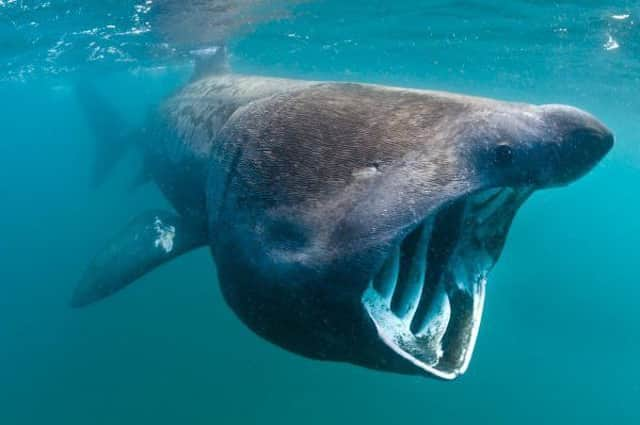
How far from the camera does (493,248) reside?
3162 mm

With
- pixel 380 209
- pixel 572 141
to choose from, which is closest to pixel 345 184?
pixel 380 209

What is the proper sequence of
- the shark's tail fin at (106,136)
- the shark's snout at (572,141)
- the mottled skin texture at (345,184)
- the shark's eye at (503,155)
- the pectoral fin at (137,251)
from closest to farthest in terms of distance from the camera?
the mottled skin texture at (345,184)
the shark's eye at (503,155)
the shark's snout at (572,141)
the pectoral fin at (137,251)
the shark's tail fin at (106,136)

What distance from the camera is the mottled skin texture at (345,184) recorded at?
2.29 meters

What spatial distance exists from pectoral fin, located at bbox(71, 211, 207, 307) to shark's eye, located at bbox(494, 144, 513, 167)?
3.23 m

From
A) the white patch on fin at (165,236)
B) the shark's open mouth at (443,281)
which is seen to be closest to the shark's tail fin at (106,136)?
the white patch on fin at (165,236)

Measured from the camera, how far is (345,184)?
2527 millimetres

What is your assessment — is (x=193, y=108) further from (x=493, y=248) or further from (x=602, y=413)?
(x=602, y=413)

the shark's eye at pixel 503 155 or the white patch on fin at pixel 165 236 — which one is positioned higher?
the shark's eye at pixel 503 155

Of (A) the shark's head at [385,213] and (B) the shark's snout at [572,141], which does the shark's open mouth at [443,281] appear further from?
(B) the shark's snout at [572,141]

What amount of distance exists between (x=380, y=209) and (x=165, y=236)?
3792 millimetres

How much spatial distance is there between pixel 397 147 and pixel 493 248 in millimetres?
1091

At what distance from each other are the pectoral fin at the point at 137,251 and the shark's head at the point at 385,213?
7.09 feet

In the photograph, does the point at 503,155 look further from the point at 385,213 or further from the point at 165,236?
the point at 165,236

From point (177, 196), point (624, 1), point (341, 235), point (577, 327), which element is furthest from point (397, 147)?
point (577, 327)
